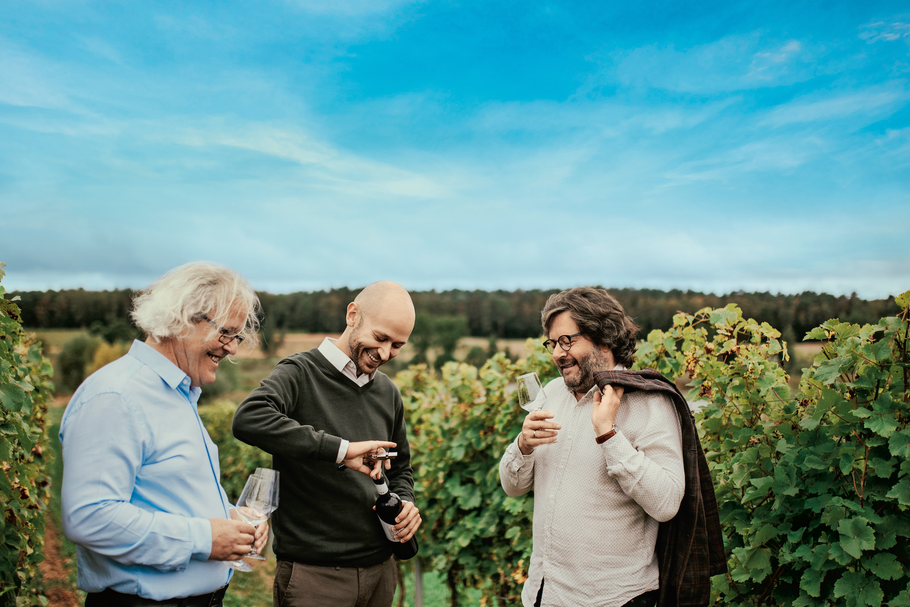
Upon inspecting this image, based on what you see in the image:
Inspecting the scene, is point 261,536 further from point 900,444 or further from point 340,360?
point 900,444

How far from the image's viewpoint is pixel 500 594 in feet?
14.3

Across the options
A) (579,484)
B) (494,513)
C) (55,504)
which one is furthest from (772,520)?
(55,504)

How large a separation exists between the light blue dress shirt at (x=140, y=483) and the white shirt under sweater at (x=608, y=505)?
1.30m

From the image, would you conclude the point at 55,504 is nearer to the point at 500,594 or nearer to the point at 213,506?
the point at 500,594

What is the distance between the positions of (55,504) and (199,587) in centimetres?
1466

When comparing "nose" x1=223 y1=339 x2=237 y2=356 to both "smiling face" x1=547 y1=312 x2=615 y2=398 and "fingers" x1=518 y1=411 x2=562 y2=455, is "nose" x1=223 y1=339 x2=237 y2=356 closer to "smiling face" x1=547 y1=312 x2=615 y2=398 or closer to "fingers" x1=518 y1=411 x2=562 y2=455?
"fingers" x1=518 y1=411 x2=562 y2=455

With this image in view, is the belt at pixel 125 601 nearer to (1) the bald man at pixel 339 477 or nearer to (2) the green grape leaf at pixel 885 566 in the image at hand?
(1) the bald man at pixel 339 477

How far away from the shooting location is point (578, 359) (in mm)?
2488

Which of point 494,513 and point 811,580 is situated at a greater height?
point 811,580

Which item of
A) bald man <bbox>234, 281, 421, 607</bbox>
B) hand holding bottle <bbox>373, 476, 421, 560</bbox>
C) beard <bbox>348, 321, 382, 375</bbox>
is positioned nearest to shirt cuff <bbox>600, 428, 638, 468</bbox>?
bald man <bbox>234, 281, 421, 607</bbox>

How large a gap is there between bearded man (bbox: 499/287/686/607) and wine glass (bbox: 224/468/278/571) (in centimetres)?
105

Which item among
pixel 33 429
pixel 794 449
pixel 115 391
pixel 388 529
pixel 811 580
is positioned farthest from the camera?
pixel 33 429

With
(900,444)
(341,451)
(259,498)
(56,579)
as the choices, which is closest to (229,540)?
(259,498)

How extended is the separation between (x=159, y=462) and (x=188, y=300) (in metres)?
0.55
